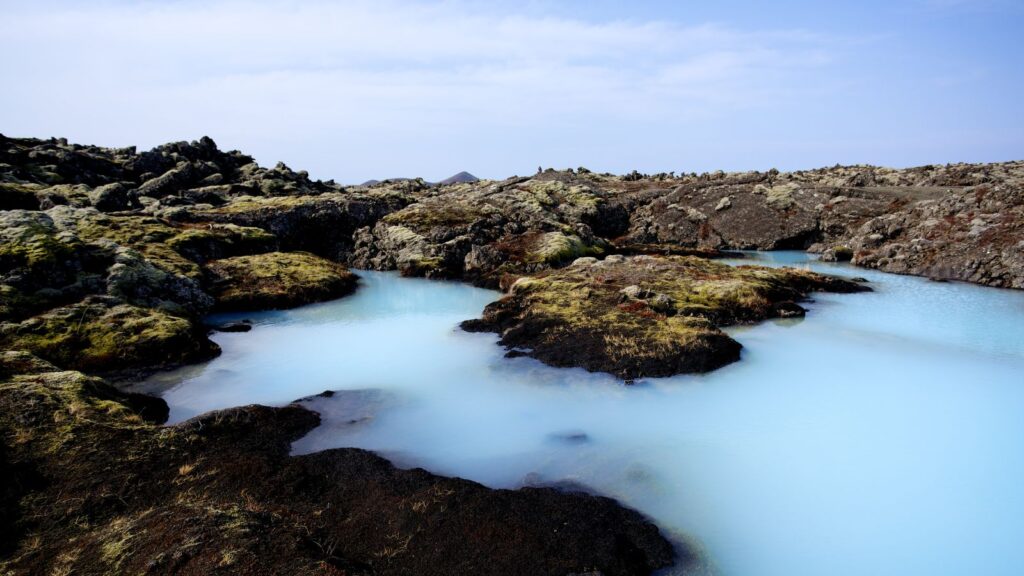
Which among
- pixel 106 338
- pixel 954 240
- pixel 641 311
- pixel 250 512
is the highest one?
pixel 954 240

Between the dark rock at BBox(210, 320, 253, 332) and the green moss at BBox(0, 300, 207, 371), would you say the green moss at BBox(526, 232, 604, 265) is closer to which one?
the dark rock at BBox(210, 320, 253, 332)

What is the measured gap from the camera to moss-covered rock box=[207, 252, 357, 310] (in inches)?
1251

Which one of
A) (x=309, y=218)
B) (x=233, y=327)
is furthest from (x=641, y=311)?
(x=309, y=218)

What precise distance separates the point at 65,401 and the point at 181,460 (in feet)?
15.2

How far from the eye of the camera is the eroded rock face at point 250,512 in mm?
8781

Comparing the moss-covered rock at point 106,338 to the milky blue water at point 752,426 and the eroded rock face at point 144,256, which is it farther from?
the milky blue water at point 752,426

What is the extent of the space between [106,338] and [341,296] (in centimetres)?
1486

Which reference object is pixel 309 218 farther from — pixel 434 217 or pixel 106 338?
pixel 106 338

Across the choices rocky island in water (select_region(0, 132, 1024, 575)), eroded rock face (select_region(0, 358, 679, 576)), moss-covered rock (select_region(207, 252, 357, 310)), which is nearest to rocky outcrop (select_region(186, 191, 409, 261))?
rocky island in water (select_region(0, 132, 1024, 575))

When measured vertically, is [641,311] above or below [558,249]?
below

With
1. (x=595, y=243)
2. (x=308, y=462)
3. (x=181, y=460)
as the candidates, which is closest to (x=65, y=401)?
(x=181, y=460)

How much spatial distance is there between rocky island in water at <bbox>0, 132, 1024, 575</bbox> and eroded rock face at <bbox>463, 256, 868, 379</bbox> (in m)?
0.15

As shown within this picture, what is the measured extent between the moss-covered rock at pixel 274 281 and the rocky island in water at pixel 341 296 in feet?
0.63

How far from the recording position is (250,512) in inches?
396
